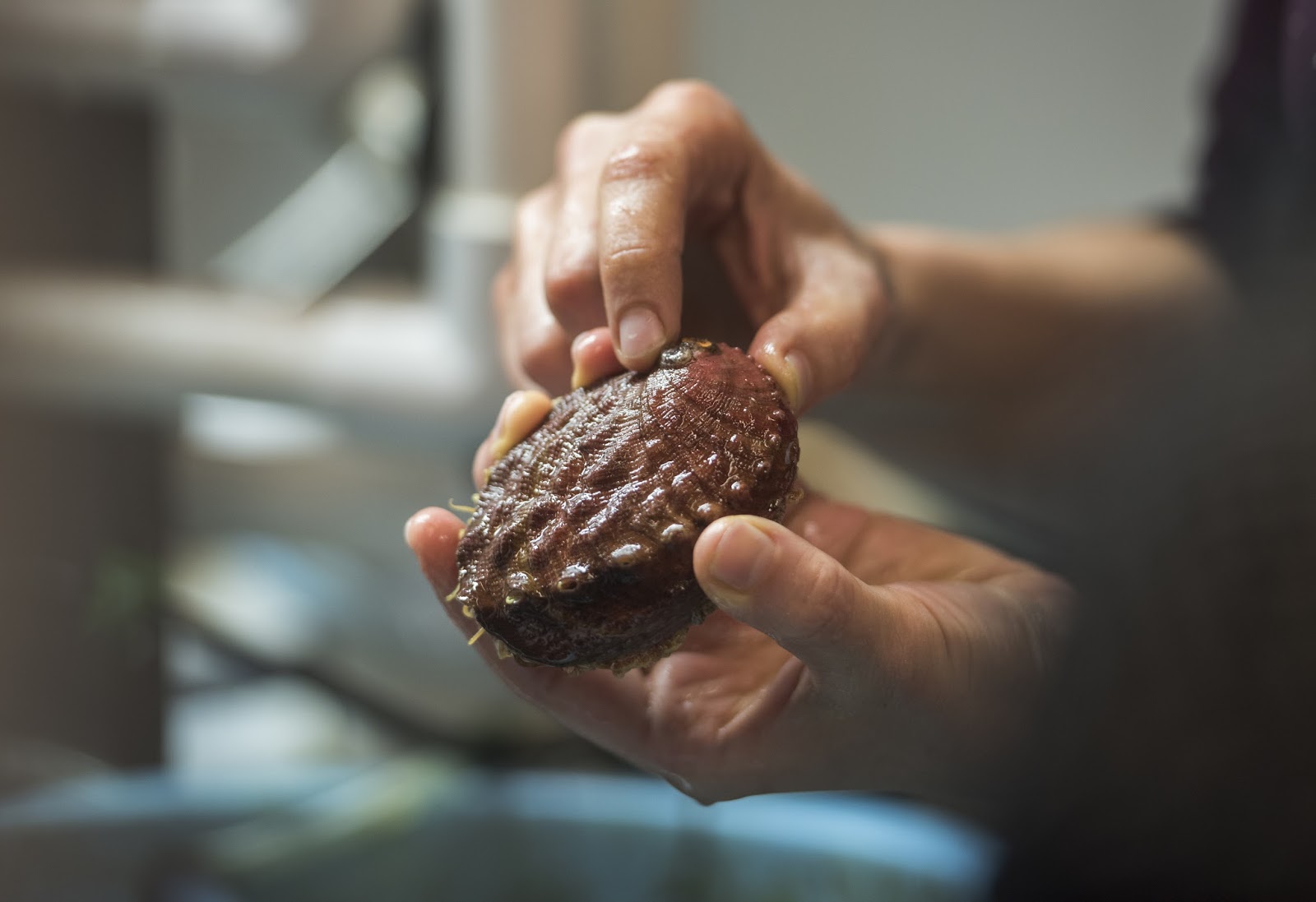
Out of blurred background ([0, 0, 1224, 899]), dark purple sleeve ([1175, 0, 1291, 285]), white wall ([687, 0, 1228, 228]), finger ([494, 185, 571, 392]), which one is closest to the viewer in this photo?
finger ([494, 185, 571, 392])

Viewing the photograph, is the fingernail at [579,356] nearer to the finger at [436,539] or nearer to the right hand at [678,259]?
the right hand at [678,259]

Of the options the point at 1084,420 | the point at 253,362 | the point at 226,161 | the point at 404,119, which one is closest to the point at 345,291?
the point at 253,362

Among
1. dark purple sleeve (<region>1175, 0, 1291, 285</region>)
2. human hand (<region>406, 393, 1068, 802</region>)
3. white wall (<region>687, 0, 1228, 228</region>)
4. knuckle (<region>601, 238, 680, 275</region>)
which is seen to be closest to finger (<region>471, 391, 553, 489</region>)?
human hand (<region>406, 393, 1068, 802</region>)

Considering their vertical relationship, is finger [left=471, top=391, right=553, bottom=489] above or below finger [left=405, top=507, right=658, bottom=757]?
above

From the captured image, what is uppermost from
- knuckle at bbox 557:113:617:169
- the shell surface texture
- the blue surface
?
knuckle at bbox 557:113:617:169

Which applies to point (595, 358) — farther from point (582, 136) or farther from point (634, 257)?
point (582, 136)

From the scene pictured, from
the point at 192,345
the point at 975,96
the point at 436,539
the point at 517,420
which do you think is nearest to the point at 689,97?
the point at 517,420

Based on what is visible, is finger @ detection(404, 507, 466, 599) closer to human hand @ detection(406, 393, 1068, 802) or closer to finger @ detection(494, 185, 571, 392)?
human hand @ detection(406, 393, 1068, 802)
